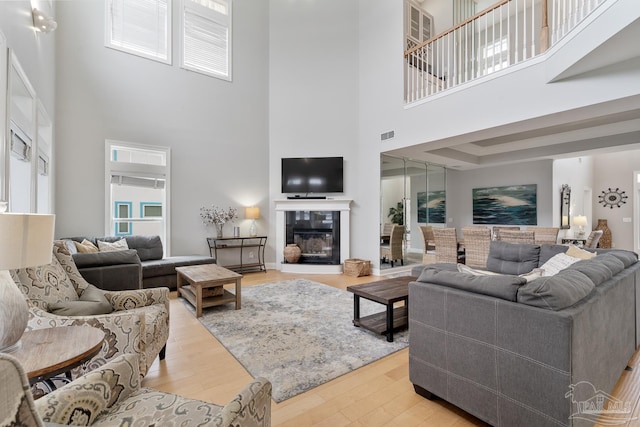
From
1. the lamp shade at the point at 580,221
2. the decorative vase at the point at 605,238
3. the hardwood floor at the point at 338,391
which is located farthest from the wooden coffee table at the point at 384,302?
the decorative vase at the point at 605,238

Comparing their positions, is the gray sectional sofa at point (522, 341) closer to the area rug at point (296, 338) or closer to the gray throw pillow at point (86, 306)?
the area rug at point (296, 338)

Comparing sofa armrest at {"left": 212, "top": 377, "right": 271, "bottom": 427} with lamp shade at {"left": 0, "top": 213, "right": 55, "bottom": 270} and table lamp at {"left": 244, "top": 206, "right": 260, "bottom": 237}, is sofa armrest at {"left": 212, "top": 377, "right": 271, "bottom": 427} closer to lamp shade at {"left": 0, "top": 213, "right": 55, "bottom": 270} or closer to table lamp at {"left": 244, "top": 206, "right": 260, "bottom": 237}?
lamp shade at {"left": 0, "top": 213, "right": 55, "bottom": 270}

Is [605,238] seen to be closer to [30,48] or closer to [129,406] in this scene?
[129,406]

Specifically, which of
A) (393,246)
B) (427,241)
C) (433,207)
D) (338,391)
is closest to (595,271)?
(338,391)

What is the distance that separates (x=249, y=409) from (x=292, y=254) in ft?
17.4

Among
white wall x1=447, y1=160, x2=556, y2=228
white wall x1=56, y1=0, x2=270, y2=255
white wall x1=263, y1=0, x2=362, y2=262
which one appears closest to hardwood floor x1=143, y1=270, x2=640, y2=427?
white wall x1=56, y1=0, x2=270, y2=255

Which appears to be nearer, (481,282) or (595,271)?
(481,282)

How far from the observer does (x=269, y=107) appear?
682cm

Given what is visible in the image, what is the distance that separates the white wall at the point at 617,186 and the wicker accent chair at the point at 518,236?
6.18 meters

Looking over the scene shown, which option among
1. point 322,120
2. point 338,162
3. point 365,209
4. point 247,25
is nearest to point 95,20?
point 247,25

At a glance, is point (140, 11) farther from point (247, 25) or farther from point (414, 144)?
point (414, 144)

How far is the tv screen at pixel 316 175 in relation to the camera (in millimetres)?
6465

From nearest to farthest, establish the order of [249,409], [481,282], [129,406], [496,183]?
[249,409]
[129,406]
[481,282]
[496,183]

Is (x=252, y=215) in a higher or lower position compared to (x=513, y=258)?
higher
